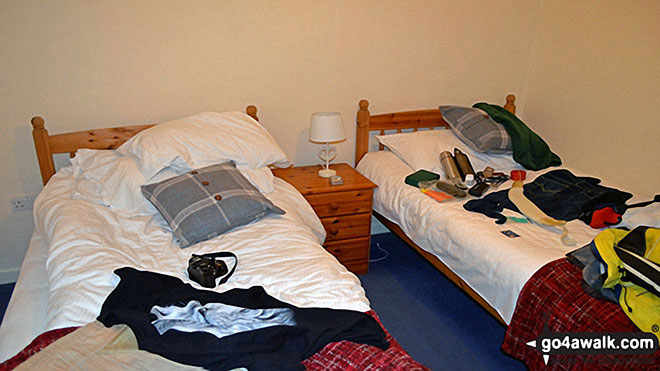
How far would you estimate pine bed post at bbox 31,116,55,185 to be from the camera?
2385 mm

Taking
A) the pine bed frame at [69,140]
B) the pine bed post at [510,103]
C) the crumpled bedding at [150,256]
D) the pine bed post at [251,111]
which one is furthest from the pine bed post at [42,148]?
the pine bed post at [510,103]

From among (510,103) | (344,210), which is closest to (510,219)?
(344,210)

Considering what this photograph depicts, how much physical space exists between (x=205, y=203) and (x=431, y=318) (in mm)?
1307

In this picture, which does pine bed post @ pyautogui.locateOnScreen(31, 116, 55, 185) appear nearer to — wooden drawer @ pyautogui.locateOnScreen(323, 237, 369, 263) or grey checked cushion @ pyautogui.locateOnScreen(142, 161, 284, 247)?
grey checked cushion @ pyautogui.locateOnScreen(142, 161, 284, 247)

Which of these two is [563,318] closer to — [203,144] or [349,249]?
[349,249]

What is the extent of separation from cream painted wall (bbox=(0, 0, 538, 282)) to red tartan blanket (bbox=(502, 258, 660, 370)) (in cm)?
167

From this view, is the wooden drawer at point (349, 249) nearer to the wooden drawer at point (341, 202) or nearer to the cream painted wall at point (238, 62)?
the wooden drawer at point (341, 202)

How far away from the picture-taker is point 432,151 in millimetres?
2863

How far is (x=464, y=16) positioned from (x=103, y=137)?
93.6 inches

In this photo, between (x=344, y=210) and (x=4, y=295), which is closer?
(x=4, y=295)

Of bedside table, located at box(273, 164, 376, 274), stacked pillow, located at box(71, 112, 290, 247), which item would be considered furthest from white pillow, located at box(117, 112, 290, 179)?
bedside table, located at box(273, 164, 376, 274)

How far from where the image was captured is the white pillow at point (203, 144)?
2.25m

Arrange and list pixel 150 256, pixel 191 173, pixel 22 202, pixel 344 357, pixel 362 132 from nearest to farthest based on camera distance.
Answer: pixel 344 357 < pixel 150 256 < pixel 191 173 < pixel 22 202 < pixel 362 132

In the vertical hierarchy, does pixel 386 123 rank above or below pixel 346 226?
above
